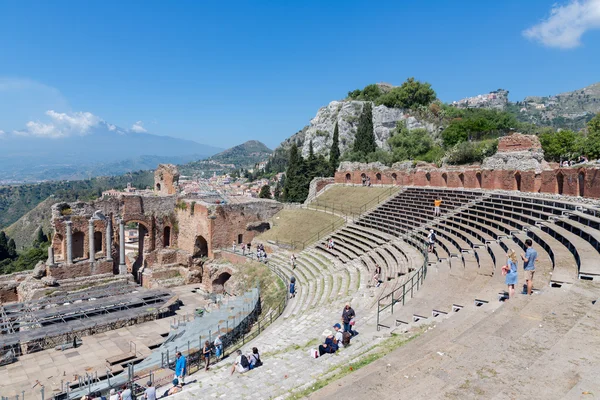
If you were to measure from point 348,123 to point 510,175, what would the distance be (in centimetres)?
5371

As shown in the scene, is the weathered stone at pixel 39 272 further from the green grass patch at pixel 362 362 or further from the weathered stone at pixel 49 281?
the green grass patch at pixel 362 362

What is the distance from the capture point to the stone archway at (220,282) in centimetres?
2783

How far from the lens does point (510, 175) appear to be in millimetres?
23844

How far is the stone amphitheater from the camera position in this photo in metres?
5.86

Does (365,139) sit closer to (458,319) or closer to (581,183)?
(581,183)

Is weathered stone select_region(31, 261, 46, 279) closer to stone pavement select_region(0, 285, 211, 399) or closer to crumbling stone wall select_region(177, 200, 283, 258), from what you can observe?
crumbling stone wall select_region(177, 200, 283, 258)

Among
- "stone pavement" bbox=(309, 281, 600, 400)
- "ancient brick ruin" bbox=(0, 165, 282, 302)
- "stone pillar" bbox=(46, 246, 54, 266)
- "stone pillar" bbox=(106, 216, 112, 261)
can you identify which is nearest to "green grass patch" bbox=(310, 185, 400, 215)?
"ancient brick ruin" bbox=(0, 165, 282, 302)

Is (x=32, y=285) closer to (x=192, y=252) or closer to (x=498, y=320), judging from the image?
(x=192, y=252)

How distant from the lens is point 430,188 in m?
29.2

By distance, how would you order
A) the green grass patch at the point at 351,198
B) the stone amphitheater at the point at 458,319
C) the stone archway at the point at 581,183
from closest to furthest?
the stone amphitheater at the point at 458,319, the stone archway at the point at 581,183, the green grass patch at the point at 351,198

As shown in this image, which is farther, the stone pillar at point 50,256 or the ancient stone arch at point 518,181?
the stone pillar at point 50,256

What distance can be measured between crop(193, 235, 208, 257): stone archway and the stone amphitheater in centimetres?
1377

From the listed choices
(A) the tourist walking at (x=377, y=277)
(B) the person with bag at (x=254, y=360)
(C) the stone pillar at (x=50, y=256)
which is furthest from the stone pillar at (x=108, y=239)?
(B) the person with bag at (x=254, y=360)

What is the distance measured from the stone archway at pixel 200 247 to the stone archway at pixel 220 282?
455 centimetres
